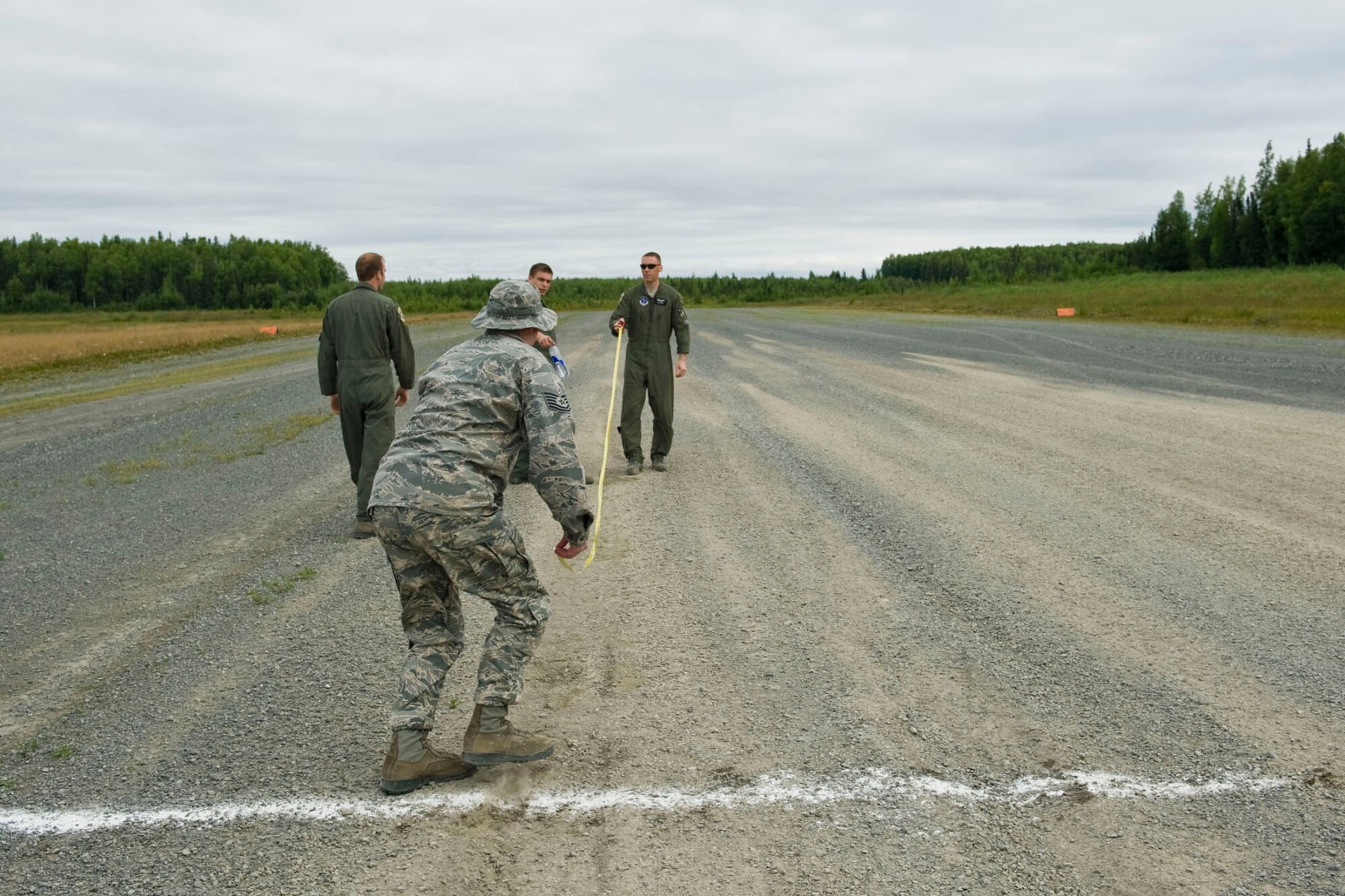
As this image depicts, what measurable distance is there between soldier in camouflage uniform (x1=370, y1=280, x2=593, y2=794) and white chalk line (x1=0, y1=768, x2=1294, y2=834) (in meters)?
0.20

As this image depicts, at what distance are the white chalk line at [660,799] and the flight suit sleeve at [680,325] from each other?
21.2 feet

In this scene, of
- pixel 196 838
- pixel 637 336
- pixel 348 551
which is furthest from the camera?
pixel 637 336

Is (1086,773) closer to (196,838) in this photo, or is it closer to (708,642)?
Answer: (708,642)

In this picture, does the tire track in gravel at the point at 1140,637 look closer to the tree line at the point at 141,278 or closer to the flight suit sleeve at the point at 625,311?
the flight suit sleeve at the point at 625,311

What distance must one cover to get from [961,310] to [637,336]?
146ft

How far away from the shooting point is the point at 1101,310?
42.0 meters

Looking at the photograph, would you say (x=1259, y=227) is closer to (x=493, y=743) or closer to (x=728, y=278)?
(x=728, y=278)

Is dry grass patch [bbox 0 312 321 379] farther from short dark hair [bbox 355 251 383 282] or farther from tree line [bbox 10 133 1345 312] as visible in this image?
tree line [bbox 10 133 1345 312]

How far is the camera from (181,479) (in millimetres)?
10438

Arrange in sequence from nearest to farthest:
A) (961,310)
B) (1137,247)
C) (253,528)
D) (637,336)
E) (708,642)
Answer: (708,642)
(253,528)
(637,336)
(961,310)
(1137,247)

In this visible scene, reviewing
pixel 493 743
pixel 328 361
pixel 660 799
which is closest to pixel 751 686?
pixel 660 799

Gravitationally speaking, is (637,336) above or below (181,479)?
above

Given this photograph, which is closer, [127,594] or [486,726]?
[486,726]

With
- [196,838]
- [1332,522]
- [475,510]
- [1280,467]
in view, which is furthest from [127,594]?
[1280,467]
